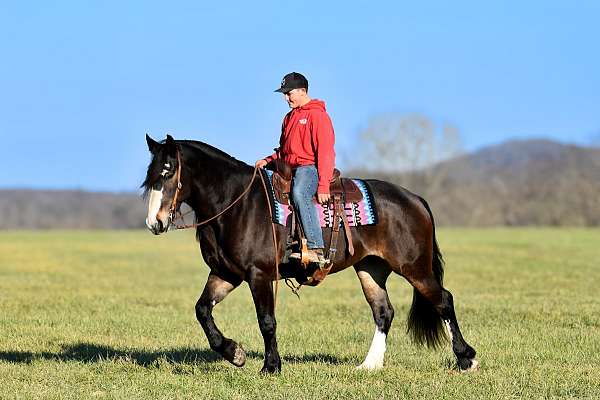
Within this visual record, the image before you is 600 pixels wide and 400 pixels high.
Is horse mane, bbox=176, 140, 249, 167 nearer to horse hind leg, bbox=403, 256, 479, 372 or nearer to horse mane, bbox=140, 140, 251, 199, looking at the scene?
horse mane, bbox=140, 140, 251, 199

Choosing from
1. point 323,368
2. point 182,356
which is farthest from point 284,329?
point 323,368

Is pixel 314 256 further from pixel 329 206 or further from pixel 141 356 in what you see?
pixel 141 356

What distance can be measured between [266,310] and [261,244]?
2.19 ft

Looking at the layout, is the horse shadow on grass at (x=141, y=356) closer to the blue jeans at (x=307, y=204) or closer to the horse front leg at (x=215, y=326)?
the horse front leg at (x=215, y=326)

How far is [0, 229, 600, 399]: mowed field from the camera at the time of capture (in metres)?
9.31

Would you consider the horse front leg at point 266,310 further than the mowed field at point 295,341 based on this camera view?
Yes

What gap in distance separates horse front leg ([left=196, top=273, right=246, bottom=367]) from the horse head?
3.44 feet

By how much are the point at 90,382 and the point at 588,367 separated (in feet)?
17.2

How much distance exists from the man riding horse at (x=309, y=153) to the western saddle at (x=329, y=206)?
8 cm

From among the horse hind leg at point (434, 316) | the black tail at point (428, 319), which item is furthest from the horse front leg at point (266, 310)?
the black tail at point (428, 319)

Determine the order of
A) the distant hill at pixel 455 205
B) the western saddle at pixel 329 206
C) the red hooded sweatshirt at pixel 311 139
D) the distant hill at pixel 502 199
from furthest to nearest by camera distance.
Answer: the distant hill at pixel 455 205
the distant hill at pixel 502 199
the western saddle at pixel 329 206
the red hooded sweatshirt at pixel 311 139

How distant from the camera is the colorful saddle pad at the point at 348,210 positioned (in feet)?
32.9

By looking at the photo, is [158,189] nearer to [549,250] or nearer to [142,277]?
[142,277]

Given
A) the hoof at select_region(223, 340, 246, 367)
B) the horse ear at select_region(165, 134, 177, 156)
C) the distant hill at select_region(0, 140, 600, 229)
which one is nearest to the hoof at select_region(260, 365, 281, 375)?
the hoof at select_region(223, 340, 246, 367)
